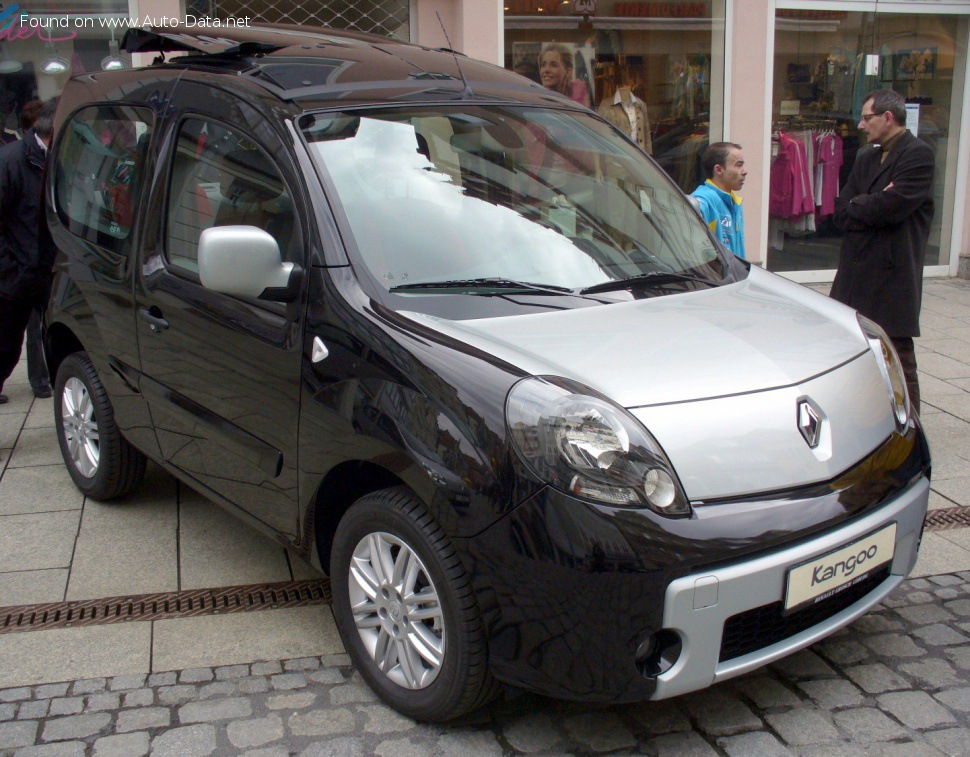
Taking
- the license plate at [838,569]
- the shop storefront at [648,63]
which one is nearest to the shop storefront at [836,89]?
the shop storefront at [648,63]

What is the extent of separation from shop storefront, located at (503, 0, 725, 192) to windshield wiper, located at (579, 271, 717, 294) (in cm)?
659

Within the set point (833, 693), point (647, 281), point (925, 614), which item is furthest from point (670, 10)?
point (833, 693)

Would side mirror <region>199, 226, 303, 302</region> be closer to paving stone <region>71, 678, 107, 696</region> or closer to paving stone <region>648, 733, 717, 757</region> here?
paving stone <region>71, 678, 107, 696</region>

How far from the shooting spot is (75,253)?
4.45 m

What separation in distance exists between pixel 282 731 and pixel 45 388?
443 cm

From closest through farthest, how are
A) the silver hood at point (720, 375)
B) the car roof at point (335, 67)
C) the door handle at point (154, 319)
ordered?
the silver hood at point (720, 375) < the car roof at point (335, 67) < the door handle at point (154, 319)

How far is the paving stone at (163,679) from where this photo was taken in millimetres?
3240

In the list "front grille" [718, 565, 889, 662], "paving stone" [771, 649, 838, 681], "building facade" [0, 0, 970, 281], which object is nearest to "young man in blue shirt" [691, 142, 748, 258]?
"paving stone" [771, 649, 838, 681]

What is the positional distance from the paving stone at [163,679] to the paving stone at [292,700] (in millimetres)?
344

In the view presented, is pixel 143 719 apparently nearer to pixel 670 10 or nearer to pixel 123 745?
pixel 123 745

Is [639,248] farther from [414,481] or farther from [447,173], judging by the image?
[414,481]

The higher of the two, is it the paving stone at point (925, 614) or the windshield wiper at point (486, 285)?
the windshield wiper at point (486, 285)

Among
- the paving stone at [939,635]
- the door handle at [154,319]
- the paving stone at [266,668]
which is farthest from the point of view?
the door handle at [154,319]

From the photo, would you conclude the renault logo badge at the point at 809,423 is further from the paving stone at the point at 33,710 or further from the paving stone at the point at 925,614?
the paving stone at the point at 33,710
